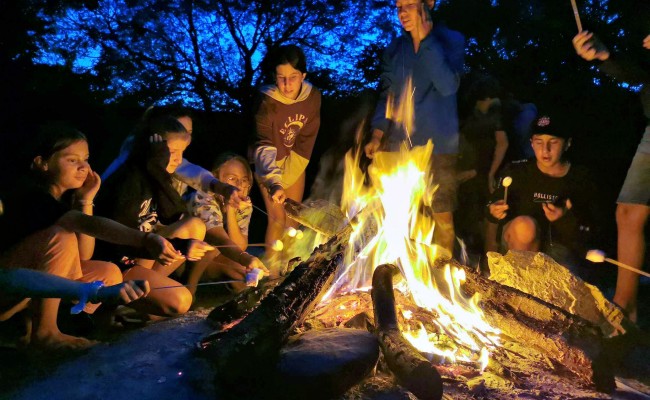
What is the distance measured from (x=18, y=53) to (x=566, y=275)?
8.03 meters

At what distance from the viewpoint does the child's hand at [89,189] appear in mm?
3285

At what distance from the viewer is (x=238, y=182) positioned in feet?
15.7

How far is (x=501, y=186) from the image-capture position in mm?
4828

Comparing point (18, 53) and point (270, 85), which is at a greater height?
point (18, 53)

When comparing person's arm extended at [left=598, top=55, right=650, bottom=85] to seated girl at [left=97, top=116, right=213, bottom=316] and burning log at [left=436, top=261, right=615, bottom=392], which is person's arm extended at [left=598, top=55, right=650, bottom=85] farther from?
seated girl at [left=97, top=116, right=213, bottom=316]

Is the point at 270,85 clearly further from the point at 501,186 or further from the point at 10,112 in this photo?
the point at 10,112

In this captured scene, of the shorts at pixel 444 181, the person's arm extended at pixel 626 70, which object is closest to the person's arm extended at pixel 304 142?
the shorts at pixel 444 181

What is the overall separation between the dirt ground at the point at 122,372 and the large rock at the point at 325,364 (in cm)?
24

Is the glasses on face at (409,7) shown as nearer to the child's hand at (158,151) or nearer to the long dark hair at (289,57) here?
the long dark hair at (289,57)

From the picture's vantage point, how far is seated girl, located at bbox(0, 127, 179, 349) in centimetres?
285

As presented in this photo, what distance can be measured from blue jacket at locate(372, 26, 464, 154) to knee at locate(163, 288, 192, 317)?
250 centimetres

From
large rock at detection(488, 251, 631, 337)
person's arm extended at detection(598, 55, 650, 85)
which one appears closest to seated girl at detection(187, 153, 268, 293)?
large rock at detection(488, 251, 631, 337)

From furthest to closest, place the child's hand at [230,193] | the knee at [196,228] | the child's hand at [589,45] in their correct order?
the child's hand at [230,193], the knee at [196,228], the child's hand at [589,45]

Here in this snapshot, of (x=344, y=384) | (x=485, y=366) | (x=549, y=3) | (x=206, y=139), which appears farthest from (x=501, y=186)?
(x=206, y=139)
